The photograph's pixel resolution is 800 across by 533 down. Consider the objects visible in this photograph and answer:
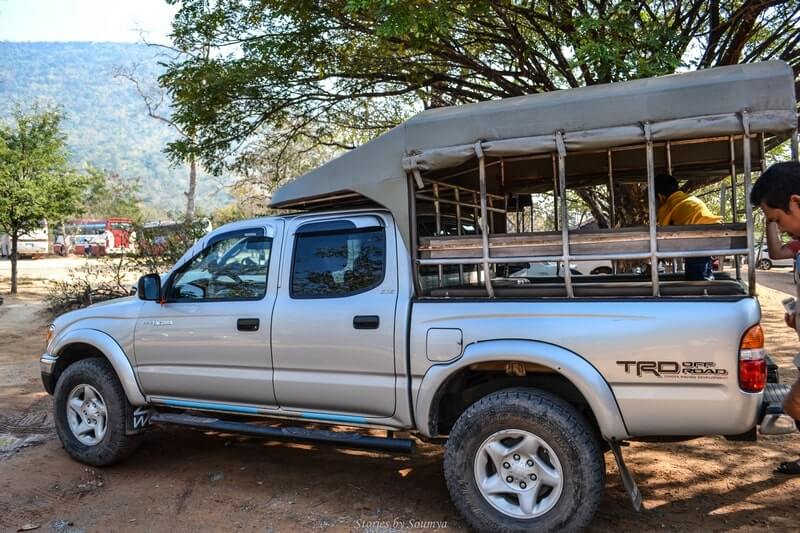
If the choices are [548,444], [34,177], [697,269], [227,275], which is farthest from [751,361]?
[34,177]

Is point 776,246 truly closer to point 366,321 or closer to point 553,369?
point 553,369

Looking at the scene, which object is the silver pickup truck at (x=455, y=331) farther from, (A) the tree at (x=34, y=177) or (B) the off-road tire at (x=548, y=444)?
(A) the tree at (x=34, y=177)

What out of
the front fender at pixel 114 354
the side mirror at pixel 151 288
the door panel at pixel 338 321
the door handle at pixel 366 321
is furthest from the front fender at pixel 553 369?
the front fender at pixel 114 354

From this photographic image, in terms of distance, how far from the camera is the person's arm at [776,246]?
3.60 metres

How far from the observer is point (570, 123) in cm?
354

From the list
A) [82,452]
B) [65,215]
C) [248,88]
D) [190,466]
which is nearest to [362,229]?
[190,466]

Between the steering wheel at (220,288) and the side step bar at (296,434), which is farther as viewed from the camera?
the steering wheel at (220,288)

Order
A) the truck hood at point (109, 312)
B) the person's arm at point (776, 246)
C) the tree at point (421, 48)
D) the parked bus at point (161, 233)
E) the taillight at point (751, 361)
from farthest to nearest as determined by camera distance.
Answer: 1. the parked bus at point (161, 233)
2. the tree at point (421, 48)
3. the truck hood at point (109, 312)
4. the person's arm at point (776, 246)
5. the taillight at point (751, 361)

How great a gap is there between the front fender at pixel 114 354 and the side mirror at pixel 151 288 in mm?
485

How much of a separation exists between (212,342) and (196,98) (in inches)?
264

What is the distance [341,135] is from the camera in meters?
15.6

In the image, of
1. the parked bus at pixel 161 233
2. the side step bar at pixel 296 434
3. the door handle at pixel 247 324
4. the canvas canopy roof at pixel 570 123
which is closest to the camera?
the canvas canopy roof at pixel 570 123

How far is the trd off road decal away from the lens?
311cm

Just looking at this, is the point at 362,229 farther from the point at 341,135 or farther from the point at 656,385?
the point at 341,135
